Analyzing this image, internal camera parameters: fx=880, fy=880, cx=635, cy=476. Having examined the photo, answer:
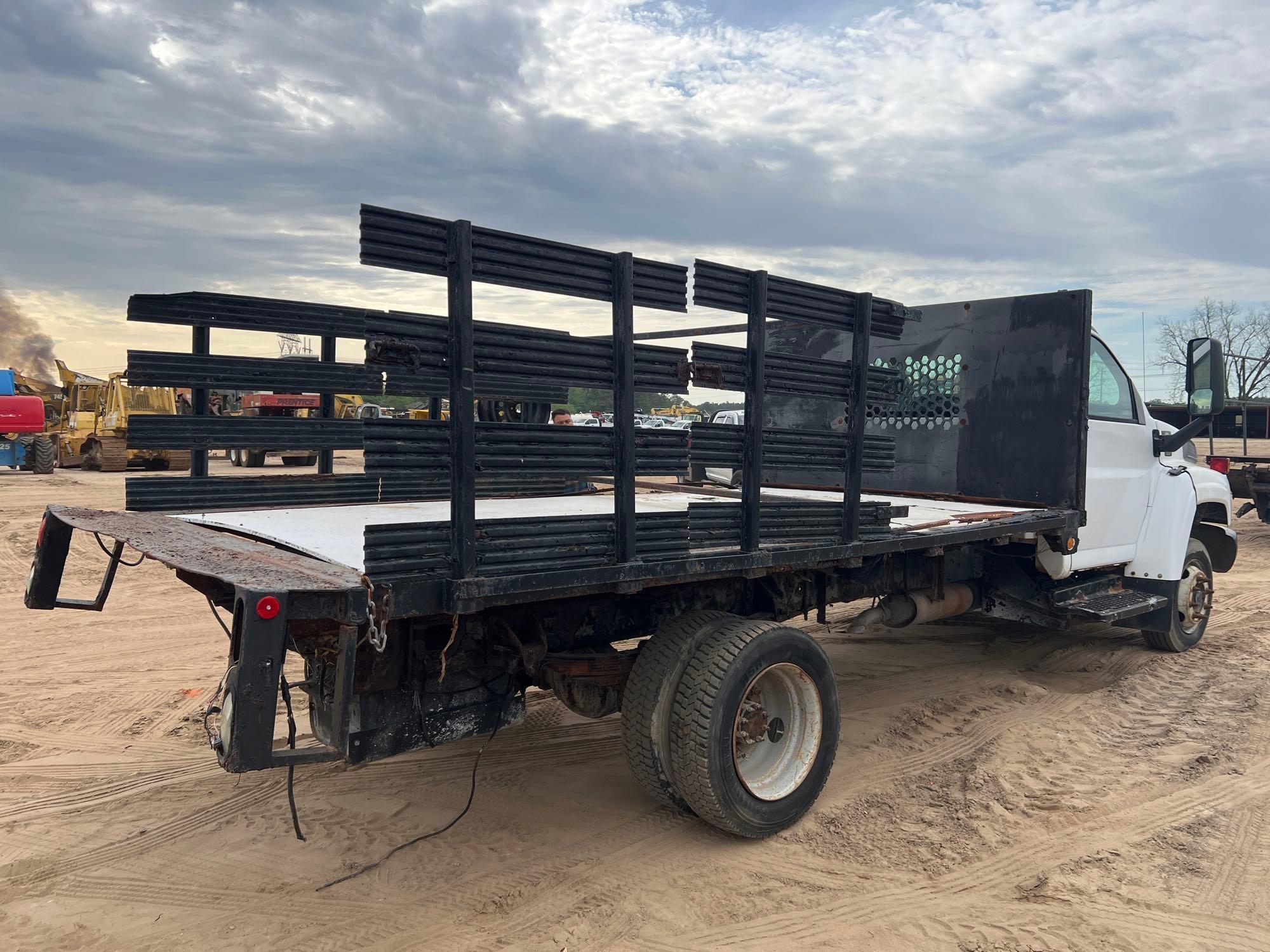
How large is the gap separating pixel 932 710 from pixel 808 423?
2.33m

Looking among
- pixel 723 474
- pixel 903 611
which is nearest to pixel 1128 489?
pixel 903 611

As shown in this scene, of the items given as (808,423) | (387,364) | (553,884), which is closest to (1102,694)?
(808,423)

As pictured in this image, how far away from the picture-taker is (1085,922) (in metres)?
3.13

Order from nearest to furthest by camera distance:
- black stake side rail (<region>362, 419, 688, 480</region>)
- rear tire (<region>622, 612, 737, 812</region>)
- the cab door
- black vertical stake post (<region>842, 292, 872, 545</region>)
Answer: black stake side rail (<region>362, 419, 688, 480</region>) < rear tire (<region>622, 612, 737, 812</region>) < black vertical stake post (<region>842, 292, 872, 545</region>) < the cab door

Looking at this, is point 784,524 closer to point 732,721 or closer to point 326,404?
point 732,721

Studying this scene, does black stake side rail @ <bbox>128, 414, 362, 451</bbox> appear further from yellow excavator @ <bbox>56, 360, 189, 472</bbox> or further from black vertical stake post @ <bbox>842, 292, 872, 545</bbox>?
yellow excavator @ <bbox>56, 360, 189, 472</bbox>

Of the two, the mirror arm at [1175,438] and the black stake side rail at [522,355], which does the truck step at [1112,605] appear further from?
the black stake side rail at [522,355]

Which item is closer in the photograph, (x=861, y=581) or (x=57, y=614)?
(x=861, y=581)

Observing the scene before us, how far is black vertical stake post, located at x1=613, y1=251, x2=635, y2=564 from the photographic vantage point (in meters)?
3.09

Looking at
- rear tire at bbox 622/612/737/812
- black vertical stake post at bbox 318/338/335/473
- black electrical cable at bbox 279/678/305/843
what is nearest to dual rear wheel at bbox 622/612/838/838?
rear tire at bbox 622/612/737/812

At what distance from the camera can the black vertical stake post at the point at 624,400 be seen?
10.2 feet

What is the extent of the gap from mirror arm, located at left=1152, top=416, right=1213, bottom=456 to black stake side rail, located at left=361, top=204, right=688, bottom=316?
4.50 metres

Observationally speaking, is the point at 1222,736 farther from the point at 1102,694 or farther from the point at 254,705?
the point at 254,705

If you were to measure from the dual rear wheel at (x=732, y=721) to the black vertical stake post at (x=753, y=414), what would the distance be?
44cm
